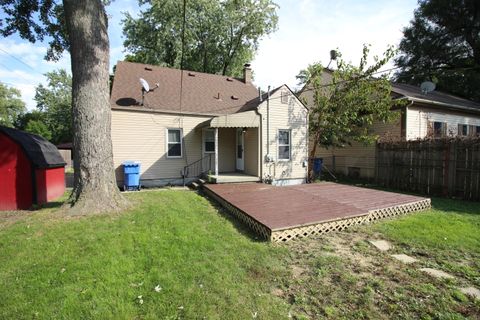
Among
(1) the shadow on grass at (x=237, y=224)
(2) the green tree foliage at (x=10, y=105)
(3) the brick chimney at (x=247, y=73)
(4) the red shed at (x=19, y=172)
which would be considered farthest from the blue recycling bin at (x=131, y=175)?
(2) the green tree foliage at (x=10, y=105)

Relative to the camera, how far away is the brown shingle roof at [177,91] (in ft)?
38.1

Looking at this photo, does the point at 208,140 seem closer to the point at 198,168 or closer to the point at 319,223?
the point at 198,168

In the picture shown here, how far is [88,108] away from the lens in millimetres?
6523

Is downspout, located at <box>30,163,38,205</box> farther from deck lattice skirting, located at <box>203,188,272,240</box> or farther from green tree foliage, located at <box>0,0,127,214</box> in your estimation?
deck lattice skirting, located at <box>203,188,272,240</box>

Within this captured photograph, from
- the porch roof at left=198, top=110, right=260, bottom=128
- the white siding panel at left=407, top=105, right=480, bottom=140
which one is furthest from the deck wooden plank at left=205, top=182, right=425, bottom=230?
the white siding panel at left=407, top=105, right=480, bottom=140

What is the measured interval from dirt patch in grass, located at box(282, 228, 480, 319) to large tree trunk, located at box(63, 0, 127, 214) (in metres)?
5.12

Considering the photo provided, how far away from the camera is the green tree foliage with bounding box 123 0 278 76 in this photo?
74.2 ft

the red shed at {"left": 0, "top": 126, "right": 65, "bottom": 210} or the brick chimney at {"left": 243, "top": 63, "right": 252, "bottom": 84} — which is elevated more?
the brick chimney at {"left": 243, "top": 63, "right": 252, "bottom": 84}

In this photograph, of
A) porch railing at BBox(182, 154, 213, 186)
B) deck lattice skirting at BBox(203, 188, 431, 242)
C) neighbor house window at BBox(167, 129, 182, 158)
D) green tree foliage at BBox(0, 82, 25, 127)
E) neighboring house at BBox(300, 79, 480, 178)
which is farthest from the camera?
green tree foliage at BBox(0, 82, 25, 127)

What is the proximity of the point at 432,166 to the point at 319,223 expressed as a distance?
7.22 m

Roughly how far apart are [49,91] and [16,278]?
5411 cm

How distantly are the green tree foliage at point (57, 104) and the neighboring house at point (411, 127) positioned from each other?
4250 centimetres

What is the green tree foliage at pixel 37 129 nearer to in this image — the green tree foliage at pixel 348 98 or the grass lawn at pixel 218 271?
the grass lawn at pixel 218 271

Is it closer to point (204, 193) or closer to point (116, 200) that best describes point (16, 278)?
point (116, 200)
